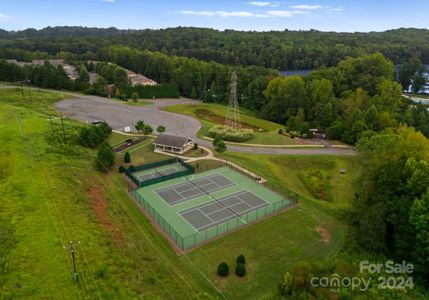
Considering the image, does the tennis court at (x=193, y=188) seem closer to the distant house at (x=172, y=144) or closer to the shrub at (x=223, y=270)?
the distant house at (x=172, y=144)

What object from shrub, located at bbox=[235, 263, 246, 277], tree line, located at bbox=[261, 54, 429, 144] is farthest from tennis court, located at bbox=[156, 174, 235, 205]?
tree line, located at bbox=[261, 54, 429, 144]

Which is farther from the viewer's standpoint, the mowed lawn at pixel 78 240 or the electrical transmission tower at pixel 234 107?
the electrical transmission tower at pixel 234 107

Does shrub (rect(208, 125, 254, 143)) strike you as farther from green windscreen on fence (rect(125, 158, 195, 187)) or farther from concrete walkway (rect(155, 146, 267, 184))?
green windscreen on fence (rect(125, 158, 195, 187))

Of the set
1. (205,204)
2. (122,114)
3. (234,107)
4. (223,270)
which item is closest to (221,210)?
(205,204)

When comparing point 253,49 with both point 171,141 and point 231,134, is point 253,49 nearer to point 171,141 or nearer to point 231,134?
point 231,134

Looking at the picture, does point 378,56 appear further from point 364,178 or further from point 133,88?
point 133,88

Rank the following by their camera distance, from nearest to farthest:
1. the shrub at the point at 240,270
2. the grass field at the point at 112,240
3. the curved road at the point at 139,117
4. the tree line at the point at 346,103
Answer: the grass field at the point at 112,240
the shrub at the point at 240,270
the curved road at the point at 139,117
the tree line at the point at 346,103

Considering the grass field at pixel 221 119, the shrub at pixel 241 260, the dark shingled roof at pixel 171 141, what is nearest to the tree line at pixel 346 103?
the grass field at pixel 221 119

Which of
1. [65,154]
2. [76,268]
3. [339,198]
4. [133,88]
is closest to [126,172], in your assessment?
[65,154]
